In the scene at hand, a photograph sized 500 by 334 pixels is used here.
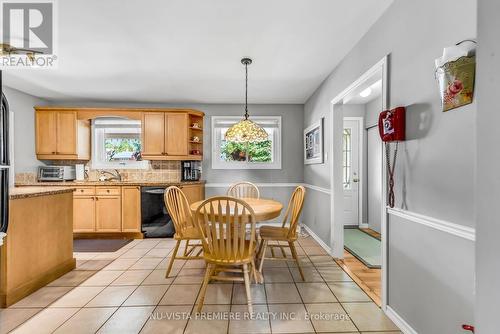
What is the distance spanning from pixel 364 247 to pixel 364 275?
0.98 m

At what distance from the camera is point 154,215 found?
159 inches

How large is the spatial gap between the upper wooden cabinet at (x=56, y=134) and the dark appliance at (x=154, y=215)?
5.15 feet

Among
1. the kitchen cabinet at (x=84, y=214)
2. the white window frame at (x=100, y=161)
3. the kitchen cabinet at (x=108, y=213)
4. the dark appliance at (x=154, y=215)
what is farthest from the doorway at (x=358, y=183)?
the kitchen cabinet at (x=84, y=214)

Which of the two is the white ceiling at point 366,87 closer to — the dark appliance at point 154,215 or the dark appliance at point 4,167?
the dark appliance at point 4,167

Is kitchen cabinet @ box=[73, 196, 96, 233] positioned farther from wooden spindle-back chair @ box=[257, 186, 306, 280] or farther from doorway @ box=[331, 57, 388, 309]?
doorway @ box=[331, 57, 388, 309]

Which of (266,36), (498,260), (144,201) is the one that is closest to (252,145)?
(144,201)

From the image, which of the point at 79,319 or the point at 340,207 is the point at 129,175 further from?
the point at 340,207

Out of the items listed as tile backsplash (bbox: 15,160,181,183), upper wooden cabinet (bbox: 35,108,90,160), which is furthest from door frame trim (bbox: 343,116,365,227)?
upper wooden cabinet (bbox: 35,108,90,160)

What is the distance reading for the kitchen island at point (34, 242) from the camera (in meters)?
2.05

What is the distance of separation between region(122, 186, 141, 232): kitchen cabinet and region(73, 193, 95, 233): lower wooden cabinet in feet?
1.65

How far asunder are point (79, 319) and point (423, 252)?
257 cm

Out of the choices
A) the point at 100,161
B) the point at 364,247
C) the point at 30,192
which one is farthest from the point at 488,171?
the point at 100,161

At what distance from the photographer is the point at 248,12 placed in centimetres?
198

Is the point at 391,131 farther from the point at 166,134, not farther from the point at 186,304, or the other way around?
the point at 166,134
